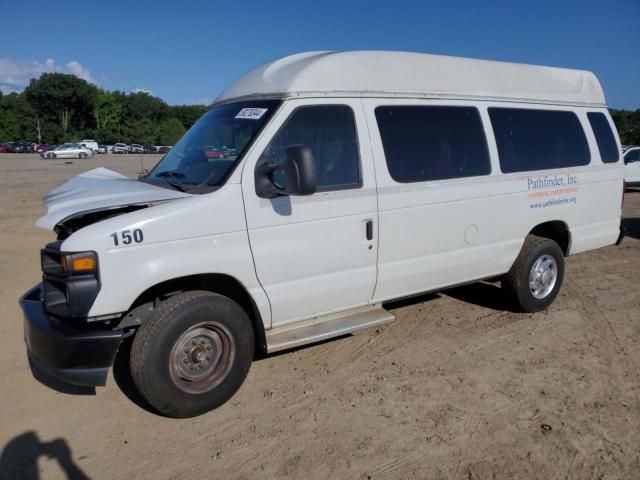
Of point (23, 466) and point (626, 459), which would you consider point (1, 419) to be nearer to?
point (23, 466)

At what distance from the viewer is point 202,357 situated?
372cm

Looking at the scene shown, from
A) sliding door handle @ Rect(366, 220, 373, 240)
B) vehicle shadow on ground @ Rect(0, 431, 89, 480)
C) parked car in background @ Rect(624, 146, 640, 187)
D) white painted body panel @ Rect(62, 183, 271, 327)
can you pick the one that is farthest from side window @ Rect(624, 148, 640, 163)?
vehicle shadow on ground @ Rect(0, 431, 89, 480)

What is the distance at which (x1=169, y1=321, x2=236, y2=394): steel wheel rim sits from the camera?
3.62 m

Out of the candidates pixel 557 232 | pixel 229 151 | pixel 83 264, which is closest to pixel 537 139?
pixel 557 232

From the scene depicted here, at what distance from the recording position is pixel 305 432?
3545 millimetres

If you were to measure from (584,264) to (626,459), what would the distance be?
5.37 metres

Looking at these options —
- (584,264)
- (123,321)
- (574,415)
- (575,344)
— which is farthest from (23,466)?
(584,264)

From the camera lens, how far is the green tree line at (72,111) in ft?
274

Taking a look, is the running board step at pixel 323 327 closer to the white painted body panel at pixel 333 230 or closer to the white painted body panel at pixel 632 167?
the white painted body panel at pixel 333 230

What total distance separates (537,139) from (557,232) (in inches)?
44.8

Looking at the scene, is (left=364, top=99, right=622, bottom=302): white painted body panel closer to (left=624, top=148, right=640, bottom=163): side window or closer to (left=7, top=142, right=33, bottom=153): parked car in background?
(left=624, top=148, right=640, bottom=163): side window

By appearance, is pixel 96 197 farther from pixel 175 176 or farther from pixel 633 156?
pixel 633 156

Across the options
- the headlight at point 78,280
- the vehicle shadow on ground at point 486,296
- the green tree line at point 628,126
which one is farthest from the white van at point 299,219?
the green tree line at point 628,126

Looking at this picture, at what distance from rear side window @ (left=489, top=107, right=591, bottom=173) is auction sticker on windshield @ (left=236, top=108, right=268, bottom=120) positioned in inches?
95.4
